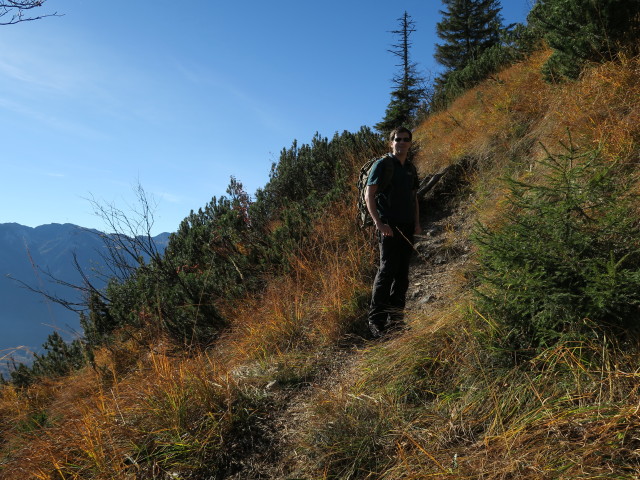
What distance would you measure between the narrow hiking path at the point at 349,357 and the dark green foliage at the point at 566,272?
A: 91cm

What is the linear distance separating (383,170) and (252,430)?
7.86 ft

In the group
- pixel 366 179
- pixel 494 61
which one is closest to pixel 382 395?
pixel 366 179

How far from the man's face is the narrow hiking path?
1450 mm

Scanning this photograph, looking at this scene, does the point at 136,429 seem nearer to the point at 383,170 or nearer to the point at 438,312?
the point at 438,312

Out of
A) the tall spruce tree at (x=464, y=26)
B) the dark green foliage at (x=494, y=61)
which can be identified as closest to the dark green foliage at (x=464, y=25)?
the tall spruce tree at (x=464, y=26)

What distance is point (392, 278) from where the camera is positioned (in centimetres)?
363

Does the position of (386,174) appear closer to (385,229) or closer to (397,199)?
(397,199)

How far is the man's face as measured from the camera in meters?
3.57

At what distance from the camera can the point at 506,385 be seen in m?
2.20

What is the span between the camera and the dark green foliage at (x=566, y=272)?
1.99 meters

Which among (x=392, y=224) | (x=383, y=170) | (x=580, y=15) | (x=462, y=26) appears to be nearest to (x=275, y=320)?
(x=392, y=224)

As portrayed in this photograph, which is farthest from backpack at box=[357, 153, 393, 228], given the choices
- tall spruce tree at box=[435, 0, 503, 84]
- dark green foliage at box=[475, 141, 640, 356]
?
tall spruce tree at box=[435, 0, 503, 84]

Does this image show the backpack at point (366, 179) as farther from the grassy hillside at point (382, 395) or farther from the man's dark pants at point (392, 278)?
the grassy hillside at point (382, 395)

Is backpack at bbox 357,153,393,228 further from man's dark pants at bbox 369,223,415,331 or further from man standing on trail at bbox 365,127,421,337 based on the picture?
man's dark pants at bbox 369,223,415,331
